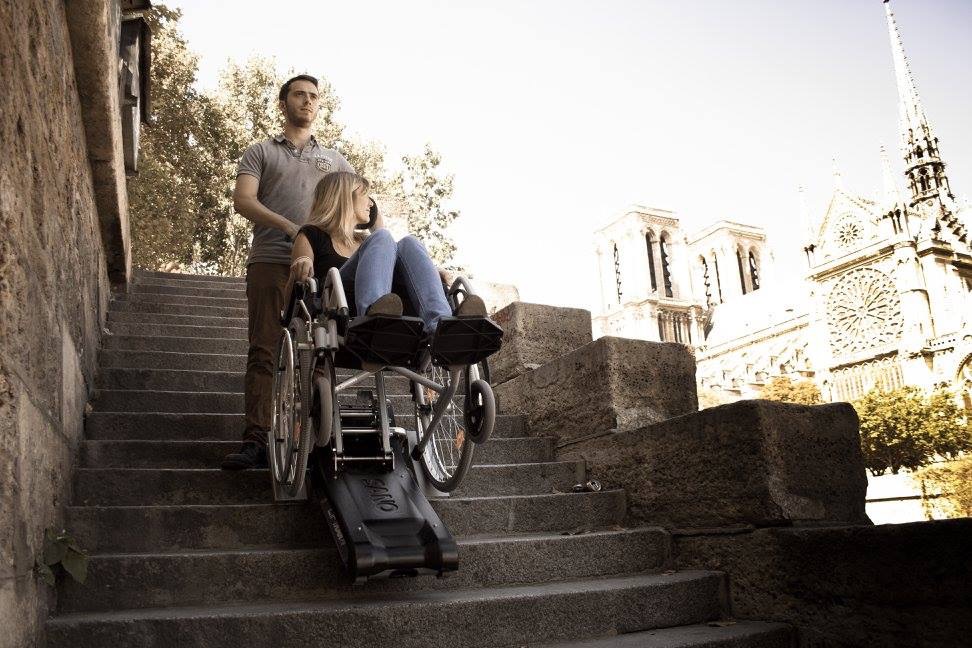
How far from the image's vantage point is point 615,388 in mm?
4672

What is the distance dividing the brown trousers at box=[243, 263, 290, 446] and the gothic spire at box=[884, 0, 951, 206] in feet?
220

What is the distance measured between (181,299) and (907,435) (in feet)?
109

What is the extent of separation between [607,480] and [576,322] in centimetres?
161

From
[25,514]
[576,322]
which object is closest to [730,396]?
[576,322]

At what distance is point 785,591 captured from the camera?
338 centimetres

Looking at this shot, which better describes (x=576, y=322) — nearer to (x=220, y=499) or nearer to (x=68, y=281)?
(x=220, y=499)

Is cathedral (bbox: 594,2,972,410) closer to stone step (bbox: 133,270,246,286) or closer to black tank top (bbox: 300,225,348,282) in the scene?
stone step (bbox: 133,270,246,286)

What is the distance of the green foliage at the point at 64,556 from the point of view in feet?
8.96

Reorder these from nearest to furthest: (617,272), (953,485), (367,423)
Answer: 1. (367,423)
2. (953,485)
3. (617,272)

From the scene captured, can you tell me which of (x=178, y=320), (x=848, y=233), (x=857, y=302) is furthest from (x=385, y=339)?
(x=848, y=233)

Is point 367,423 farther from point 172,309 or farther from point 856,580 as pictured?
point 172,309

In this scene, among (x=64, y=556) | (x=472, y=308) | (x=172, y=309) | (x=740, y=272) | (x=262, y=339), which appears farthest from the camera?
(x=740, y=272)

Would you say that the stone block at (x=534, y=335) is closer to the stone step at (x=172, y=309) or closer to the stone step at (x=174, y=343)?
the stone step at (x=174, y=343)

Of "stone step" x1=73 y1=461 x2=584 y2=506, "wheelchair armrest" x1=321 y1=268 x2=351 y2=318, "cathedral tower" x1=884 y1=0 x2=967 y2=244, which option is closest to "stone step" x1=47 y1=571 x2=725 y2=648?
"stone step" x1=73 y1=461 x2=584 y2=506
